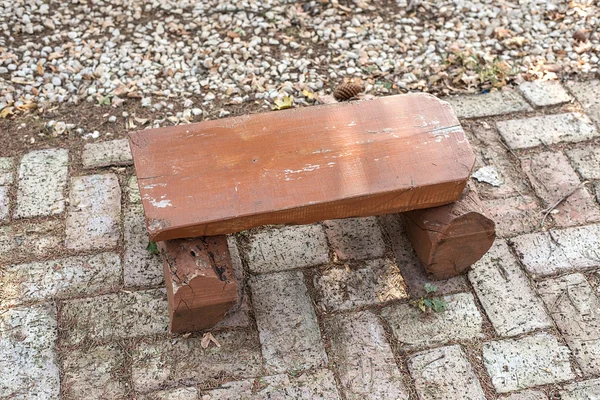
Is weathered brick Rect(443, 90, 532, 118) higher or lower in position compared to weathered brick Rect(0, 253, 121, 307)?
higher

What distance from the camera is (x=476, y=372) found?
292cm

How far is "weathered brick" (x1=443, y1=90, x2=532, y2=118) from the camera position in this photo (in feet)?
13.6

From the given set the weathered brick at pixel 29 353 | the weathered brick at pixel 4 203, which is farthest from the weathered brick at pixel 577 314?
the weathered brick at pixel 4 203

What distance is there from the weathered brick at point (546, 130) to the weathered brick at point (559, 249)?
680mm

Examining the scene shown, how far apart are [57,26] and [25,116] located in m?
0.94

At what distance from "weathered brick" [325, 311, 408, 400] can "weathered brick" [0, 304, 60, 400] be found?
1.20 m

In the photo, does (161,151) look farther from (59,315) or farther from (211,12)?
(211,12)

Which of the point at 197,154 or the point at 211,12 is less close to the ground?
the point at 197,154

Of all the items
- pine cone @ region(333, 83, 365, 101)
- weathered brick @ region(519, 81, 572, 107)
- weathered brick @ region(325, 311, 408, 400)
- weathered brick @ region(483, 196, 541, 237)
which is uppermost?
pine cone @ region(333, 83, 365, 101)

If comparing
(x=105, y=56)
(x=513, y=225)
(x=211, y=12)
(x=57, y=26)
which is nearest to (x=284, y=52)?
(x=211, y=12)

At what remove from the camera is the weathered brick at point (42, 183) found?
3500mm

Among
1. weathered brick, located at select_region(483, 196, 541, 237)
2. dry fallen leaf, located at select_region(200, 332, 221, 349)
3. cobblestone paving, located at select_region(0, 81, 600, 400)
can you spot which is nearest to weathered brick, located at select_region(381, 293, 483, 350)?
cobblestone paving, located at select_region(0, 81, 600, 400)

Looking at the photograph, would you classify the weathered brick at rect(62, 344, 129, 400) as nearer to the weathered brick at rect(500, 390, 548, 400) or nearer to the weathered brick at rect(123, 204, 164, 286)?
the weathered brick at rect(123, 204, 164, 286)

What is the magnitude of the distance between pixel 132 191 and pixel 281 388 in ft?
4.62
